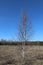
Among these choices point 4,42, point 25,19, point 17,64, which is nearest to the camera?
point 17,64

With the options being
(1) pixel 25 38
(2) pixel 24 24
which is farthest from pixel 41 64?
(2) pixel 24 24

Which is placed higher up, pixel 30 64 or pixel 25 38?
pixel 25 38

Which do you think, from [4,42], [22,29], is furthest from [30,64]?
[4,42]

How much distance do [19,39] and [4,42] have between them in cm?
3553

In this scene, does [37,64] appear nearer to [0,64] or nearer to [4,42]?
[0,64]

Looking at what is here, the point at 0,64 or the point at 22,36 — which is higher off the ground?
the point at 22,36

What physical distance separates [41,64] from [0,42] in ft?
123

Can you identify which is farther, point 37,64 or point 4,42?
point 4,42

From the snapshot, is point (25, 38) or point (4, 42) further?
point (4, 42)

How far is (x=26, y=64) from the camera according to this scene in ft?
42.0

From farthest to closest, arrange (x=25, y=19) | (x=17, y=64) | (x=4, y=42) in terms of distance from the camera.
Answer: (x=4, y=42) < (x=25, y=19) < (x=17, y=64)

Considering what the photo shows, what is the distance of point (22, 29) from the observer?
1325cm

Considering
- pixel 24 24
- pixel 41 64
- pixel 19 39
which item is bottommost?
pixel 41 64

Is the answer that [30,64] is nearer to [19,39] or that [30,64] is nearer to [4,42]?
[19,39]
